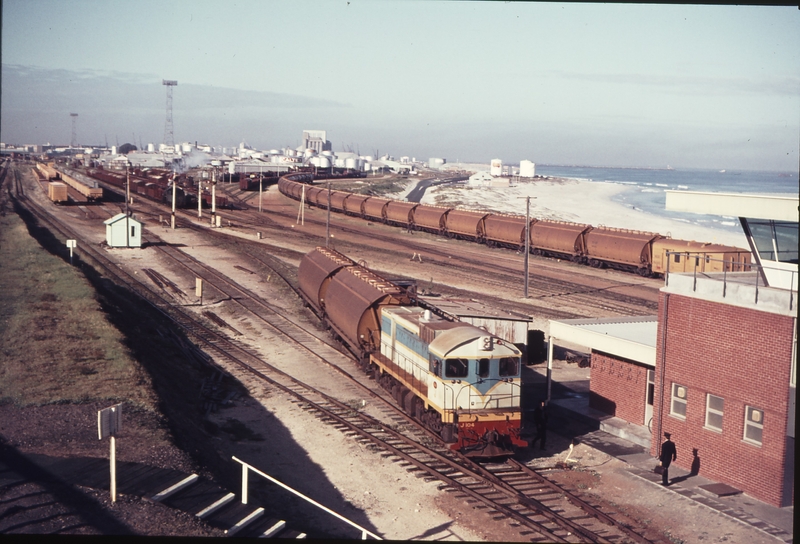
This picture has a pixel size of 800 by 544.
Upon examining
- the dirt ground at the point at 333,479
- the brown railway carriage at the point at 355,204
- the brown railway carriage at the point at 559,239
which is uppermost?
the brown railway carriage at the point at 355,204

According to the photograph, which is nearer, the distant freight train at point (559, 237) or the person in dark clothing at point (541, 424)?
the person in dark clothing at point (541, 424)

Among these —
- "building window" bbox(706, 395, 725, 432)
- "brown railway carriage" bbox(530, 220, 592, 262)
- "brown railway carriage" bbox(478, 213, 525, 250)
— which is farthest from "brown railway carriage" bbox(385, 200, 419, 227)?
"building window" bbox(706, 395, 725, 432)

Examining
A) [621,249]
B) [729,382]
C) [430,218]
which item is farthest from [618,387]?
[430,218]

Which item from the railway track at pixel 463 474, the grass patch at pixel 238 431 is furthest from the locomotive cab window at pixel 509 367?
the grass patch at pixel 238 431

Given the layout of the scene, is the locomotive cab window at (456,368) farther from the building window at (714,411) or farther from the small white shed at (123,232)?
the small white shed at (123,232)

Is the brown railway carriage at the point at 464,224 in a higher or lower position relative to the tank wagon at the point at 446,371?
higher

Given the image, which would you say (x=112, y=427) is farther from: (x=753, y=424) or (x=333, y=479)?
(x=753, y=424)

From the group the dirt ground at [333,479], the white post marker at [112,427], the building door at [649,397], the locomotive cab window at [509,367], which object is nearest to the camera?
the white post marker at [112,427]
